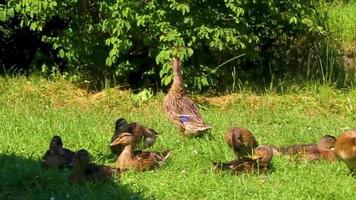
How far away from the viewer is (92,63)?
11.9 metres

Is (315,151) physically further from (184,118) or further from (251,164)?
(184,118)

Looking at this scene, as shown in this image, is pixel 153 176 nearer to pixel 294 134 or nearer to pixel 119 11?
pixel 294 134

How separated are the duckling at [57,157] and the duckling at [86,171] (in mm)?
352

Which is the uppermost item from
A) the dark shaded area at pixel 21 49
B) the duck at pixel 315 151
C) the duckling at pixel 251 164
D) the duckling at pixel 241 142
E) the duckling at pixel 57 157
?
the dark shaded area at pixel 21 49

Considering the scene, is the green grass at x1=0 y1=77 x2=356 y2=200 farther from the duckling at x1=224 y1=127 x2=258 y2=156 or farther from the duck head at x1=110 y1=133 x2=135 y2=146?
the duck head at x1=110 y1=133 x2=135 y2=146

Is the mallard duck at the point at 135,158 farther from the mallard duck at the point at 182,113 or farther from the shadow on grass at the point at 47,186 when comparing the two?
the mallard duck at the point at 182,113

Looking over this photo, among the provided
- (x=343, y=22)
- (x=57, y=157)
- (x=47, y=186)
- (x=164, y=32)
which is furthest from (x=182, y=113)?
(x=343, y=22)

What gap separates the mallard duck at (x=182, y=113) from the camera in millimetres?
8047

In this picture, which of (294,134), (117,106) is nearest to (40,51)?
(117,106)

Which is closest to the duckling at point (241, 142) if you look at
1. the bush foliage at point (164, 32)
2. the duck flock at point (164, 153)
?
the duck flock at point (164, 153)

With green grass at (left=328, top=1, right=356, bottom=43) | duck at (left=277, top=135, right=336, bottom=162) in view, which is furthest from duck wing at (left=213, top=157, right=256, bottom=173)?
green grass at (left=328, top=1, right=356, bottom=43)

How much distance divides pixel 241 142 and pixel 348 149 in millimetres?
1128

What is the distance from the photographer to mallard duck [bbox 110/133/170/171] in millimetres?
6879

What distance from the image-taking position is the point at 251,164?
6.76 m
